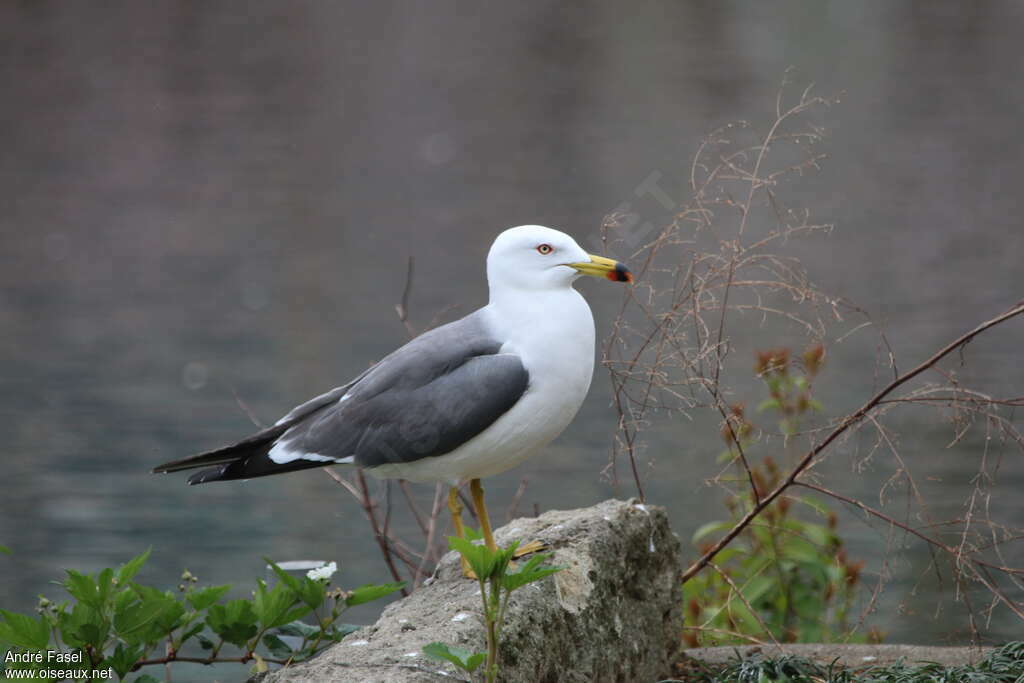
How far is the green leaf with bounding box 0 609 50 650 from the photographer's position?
10.5 feet

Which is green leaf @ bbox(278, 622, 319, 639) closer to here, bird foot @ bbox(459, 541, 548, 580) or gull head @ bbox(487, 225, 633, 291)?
bird foot @ bbox(459, 541, 548, 580)

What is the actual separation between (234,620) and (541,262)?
121 centimetres

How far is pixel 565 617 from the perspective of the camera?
11.8 ft

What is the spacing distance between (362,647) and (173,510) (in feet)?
16.9

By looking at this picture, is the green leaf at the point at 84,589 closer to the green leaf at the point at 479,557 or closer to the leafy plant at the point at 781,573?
the green leaf at the point at 479,557

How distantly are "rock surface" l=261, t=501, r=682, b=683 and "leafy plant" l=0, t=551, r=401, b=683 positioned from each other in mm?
223

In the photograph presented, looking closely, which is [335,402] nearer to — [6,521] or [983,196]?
[6,521]

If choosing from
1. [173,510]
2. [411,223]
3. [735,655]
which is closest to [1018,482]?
[735,655]

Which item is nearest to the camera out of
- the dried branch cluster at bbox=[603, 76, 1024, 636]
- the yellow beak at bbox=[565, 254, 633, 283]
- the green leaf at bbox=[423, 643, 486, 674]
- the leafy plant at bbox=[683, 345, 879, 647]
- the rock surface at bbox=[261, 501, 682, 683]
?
the green leaf at bbox=[423, 643, 486, 674]

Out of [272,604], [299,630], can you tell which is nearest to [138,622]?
[272,604]

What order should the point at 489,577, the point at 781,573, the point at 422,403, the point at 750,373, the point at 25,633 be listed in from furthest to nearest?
the point at 750,373
the point at 781,573
the point at 422,403
the point at 25,633
the point at 489,577

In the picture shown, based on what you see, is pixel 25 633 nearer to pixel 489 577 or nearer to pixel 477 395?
pixel 489 577

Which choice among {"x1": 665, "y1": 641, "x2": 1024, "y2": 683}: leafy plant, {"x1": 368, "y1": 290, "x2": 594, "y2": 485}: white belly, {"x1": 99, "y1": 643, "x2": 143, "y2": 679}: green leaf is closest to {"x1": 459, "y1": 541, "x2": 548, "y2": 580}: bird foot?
{"x1": 368, "y1": 290, "x2": 594, "y2": 485}: white belly

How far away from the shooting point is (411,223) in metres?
14.1
